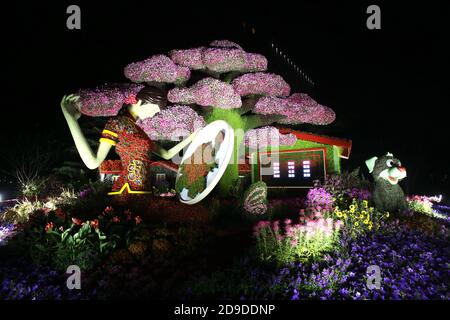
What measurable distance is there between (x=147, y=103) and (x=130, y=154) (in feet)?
2.61

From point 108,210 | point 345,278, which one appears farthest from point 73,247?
point 345,278

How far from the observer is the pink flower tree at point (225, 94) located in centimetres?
776

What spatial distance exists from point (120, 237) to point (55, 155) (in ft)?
50.1

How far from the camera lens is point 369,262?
4.21 meters

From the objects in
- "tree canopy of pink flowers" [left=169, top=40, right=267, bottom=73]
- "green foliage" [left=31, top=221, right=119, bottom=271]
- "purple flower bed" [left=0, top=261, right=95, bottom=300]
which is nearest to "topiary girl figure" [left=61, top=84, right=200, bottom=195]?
"green foliage" [left=31, top=221, right=119, bottom=271]

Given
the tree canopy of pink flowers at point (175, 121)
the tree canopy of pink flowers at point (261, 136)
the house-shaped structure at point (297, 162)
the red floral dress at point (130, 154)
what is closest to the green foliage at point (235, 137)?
the tree canopy of pink flowers at point (261, 136)

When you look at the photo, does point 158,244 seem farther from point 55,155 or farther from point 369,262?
point 55,155

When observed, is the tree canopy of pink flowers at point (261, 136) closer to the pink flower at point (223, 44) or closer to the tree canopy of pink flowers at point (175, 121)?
the tree canopy of pink flowers at point (175, 121)

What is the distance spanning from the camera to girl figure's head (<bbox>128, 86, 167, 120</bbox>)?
456 centimetres

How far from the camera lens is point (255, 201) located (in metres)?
6.16

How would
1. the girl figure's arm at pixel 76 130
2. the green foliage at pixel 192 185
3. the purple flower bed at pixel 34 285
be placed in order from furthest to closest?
the green foliage at pixel 192 185 → the girl figure's arm at pixel 76 130 → the purple flower bed at pixel 34 285

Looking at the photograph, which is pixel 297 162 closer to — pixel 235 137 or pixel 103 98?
pixel 235 137

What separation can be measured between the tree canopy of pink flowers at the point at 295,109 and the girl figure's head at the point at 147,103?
4.38 metres

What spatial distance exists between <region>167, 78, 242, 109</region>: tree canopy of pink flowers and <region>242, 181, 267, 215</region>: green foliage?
258 cm
